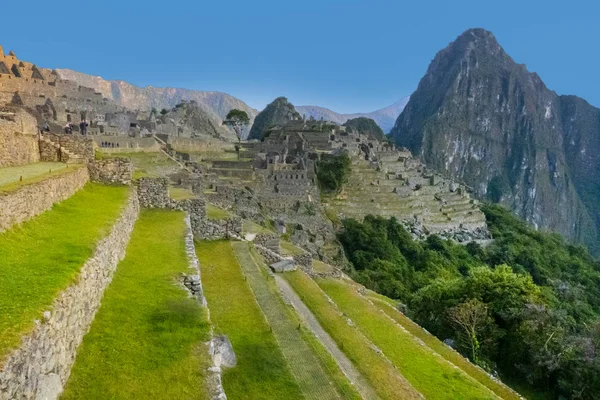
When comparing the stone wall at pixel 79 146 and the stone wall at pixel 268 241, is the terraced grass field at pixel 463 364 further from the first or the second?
the stone wall at pixel 79 146

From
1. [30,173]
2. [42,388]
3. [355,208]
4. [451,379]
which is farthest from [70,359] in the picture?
[355,208]

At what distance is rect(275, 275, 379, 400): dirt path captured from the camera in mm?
9710

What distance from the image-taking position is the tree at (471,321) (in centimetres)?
1752

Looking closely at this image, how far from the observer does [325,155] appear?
56000mm

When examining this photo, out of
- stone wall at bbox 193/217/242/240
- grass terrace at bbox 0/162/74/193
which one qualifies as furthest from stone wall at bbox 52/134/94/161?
stone wall at bbox 193/217/242/240

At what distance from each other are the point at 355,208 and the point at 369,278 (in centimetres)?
1916

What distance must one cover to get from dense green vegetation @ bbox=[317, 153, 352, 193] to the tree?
34.5m

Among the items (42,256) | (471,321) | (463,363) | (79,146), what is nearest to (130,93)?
(79,146)

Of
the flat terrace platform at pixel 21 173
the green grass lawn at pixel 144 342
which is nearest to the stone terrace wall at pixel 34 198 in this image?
the flat terrace platform at pixel 21 173

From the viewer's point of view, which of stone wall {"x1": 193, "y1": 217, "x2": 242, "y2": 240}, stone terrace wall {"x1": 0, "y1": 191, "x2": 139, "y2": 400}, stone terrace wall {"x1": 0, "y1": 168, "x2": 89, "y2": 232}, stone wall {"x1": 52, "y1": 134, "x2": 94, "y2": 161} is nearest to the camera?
stone terrace wall {"x1": 0, "y1": 191, "x2": 139, "y2": 400}

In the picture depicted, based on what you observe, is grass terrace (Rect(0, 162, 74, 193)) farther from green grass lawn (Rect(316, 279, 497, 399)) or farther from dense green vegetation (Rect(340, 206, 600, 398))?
dense green vegetation (Rect(340, 206, 600, 398))

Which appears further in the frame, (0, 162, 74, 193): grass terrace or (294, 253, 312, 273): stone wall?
(294, 253, 312, 273): stone wall

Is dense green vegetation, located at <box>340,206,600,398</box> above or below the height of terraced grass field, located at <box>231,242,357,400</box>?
below

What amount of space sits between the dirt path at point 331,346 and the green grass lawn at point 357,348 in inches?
4.9
